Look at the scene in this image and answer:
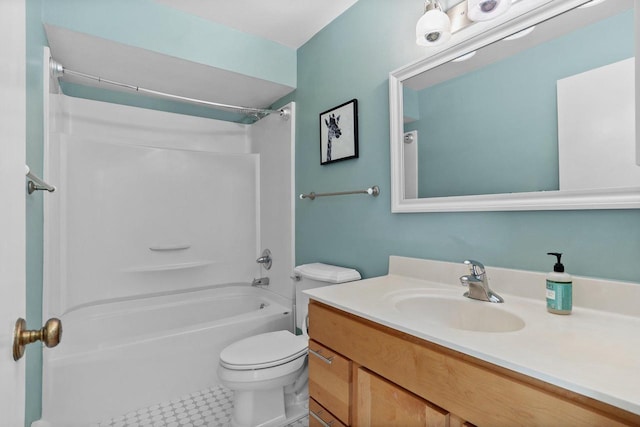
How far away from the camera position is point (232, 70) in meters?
2.01

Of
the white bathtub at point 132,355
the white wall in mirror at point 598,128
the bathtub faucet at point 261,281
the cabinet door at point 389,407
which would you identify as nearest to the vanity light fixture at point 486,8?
the white wall in mirror at point 598,128

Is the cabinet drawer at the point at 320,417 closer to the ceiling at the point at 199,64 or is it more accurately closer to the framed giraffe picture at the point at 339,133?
the framed giraffe picture at the point at 339,133

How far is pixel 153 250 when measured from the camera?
2.39m

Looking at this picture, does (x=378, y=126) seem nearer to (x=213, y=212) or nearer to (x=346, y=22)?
(x=346, y=22)

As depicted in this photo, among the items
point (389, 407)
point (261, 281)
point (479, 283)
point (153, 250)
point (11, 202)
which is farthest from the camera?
point (261, 281)

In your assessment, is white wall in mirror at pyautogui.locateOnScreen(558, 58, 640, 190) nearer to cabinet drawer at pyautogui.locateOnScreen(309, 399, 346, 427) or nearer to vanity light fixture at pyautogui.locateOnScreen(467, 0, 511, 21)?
vanity light fixture at pyautogui.locateOnScreen(467, 0, 511, 21)

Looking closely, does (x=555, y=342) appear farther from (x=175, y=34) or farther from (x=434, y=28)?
(x=175, y=34)

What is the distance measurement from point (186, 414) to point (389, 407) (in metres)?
1.31

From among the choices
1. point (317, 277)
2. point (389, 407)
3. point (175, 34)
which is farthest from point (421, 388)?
point (175, 34)

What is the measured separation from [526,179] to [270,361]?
1.28 meters

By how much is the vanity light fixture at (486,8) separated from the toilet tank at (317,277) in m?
1.23

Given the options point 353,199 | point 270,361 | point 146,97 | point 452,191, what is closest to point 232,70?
point 146,97

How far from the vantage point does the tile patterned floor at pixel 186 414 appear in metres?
A: 1.61

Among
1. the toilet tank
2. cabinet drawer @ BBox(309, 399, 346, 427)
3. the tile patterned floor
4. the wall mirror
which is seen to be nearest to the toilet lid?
the toilet tank
